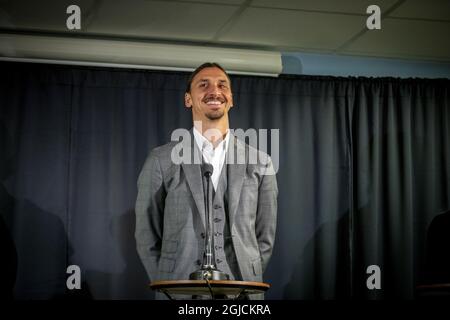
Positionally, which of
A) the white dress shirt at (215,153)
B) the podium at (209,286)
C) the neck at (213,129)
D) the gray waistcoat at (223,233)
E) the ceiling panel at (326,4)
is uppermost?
the ceiling panel at (326,4)

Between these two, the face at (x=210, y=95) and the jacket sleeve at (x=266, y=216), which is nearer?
the jacket sleeve at (x=266, y=216)

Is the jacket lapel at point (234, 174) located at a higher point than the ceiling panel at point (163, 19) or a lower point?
lower

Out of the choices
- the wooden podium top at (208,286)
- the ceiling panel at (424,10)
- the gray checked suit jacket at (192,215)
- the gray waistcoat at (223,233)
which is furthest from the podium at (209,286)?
the ceiling panel at (424,10)

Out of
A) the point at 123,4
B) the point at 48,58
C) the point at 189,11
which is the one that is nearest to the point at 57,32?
the point at 48,58

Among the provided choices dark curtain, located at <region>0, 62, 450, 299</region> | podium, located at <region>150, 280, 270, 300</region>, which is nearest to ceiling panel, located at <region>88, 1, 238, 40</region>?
dark curtain, located at <region>0, 62, 450, 299</region>

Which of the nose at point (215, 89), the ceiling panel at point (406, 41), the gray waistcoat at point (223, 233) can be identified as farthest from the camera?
the ceiling panel at point (406, 41)

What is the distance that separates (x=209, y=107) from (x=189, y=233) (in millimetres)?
920

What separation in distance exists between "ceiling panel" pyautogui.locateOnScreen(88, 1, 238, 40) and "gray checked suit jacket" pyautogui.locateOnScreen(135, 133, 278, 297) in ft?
2.80

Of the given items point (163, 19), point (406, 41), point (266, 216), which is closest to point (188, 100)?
point (163, 19)

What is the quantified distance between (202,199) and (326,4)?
1549 mm

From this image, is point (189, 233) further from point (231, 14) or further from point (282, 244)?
point (231, 14)

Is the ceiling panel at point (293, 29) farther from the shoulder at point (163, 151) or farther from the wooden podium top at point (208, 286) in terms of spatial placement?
the wooden podium top at point (208, 286)

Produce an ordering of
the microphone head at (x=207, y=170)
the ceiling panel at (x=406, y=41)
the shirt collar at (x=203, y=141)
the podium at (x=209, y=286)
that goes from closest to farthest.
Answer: the podium at (x=209, y=286), the microphone head at (x=207, y=170), the shirt collar at (x=203, y=141), the ceiling panel at (x=406, y=41)

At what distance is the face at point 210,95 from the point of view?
4844mm
